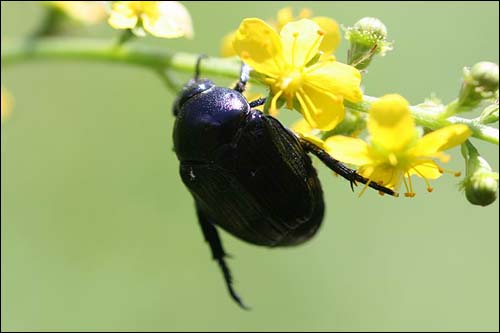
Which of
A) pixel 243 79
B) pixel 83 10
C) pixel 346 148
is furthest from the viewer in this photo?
pixel 83 10

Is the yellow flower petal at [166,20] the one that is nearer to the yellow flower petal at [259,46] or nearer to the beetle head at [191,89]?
the beetle head at [191,89]

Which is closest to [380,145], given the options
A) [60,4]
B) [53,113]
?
[60,4]

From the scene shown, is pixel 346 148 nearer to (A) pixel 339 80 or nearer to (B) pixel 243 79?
(A) pixel 339 80

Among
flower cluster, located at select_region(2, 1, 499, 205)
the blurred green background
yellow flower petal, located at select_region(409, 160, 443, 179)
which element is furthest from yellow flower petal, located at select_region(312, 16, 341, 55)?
the blurred green background

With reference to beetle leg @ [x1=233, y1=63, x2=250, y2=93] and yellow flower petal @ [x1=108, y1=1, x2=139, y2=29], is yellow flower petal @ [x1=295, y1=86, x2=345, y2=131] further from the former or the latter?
yellow flower petal @ [x1=108, y1=1, x2=139, y2=29]

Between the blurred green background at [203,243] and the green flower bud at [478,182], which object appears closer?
the green flower bud at [478,182]

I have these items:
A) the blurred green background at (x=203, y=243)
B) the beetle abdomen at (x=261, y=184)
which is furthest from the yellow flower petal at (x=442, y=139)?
the blurred green background at (x=203, y=243)

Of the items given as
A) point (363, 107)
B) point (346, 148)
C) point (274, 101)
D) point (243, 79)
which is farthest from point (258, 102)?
point (346, 148)
